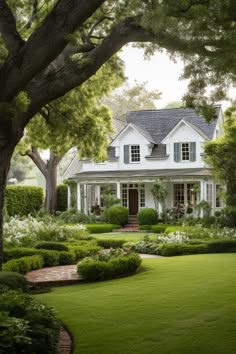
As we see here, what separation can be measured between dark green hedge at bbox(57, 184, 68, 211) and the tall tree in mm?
26765

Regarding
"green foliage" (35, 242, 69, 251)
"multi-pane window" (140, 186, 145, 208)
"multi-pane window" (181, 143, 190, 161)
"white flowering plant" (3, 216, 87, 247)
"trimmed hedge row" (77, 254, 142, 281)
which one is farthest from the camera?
"multi-pane window" (140, 186, 145, 208)

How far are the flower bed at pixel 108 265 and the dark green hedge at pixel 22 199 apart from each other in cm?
2312

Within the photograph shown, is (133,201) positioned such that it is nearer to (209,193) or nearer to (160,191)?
(160,191)

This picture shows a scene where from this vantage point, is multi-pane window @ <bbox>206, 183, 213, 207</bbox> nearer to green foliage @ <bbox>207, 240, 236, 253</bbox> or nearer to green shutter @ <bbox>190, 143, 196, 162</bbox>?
green shutter @ <bbox>190, 143, 196, 162</bbox>

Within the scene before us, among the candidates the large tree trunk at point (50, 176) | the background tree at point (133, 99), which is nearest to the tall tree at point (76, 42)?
the large tree trunk at point (50, 176)

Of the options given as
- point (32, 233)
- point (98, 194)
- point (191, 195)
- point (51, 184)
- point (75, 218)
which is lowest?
point (32, 233)

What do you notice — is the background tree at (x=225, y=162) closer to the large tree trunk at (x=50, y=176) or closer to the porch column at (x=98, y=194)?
the porch column at (x=98, y=194)

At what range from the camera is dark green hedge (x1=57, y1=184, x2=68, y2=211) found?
4041 centimetres

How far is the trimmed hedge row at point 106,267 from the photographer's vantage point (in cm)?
1273

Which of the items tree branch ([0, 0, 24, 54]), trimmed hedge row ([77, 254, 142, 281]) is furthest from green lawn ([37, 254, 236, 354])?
tree branch ([0, 0, 24, 54])

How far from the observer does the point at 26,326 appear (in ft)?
18.2

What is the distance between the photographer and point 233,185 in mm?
25719

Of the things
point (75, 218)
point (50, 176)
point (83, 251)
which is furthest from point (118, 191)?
point (83, 251)

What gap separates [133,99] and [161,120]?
20.9m
